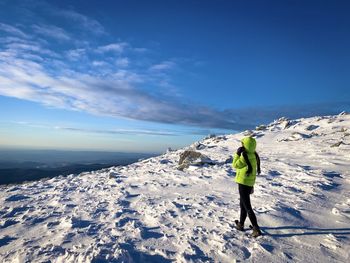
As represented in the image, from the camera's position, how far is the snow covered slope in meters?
6.95

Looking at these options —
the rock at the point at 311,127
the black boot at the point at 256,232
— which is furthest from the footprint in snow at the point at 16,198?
the rock at the point at 311,127

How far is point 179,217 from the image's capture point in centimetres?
948

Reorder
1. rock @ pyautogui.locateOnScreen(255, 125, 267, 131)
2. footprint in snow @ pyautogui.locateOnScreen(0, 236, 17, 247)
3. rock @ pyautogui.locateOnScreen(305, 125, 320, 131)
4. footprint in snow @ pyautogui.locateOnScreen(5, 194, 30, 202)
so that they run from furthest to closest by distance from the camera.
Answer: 1. rock @ pyautogui.locateOnScreen(255, 125, 267, 131)
2. rock @ pyautogui.locateOnScreen(305, 125, 320, 131)
3. footprint in snow @ pyautogui.locateOnScreen(5, 194, 30, 202)
4. footprint in snow @ pyautogui.locateOnScreen(0, 236, 17, 247)

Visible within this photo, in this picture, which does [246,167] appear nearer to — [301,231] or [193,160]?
[301,231]

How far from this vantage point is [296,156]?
20.5 metres

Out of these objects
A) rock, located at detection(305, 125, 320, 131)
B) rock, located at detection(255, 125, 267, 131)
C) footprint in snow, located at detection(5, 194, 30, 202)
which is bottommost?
footprint in snow, located at detection(5, 194, 30, 202)

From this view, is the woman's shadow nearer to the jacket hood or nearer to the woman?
the woman

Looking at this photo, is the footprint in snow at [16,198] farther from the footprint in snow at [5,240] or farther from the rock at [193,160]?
the rock at [193,160]

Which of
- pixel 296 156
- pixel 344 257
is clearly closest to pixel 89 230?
pixel 344 257

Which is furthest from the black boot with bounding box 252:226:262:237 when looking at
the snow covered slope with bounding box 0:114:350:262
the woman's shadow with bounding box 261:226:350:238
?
the woman's shadow with bounding box 261:226:350:238

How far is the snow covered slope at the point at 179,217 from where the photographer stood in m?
6.95

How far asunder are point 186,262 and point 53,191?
9.52m

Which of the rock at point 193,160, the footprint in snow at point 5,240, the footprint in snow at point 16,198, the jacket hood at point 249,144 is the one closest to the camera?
the footprint in snow at point 5,240

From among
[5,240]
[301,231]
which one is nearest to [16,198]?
[5,240]
